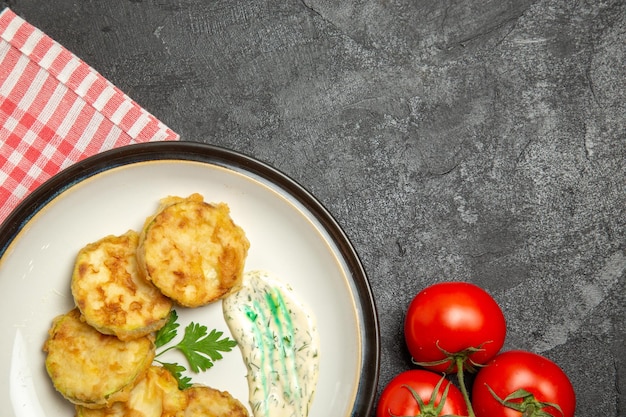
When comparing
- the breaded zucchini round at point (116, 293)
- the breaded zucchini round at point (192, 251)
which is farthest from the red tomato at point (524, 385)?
the breaded zucchini round at point (116, 293)

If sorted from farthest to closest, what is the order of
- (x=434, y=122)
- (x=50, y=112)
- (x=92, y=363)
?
(x=434, y=122)
(x=50, y=112)
(x=92, y=363)

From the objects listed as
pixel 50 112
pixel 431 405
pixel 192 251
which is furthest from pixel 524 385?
pixel 50 112

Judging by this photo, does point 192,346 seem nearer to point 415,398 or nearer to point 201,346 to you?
point 201,346

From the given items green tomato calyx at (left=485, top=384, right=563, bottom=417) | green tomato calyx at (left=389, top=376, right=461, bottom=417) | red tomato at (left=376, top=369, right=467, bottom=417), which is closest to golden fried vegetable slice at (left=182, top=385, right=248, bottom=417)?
red tomato at (left=376, top=369, right=467, bottom=417)

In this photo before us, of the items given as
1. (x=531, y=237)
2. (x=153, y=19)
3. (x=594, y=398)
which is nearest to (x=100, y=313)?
(x=153, y=19)

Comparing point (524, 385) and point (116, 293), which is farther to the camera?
point (524, 385)

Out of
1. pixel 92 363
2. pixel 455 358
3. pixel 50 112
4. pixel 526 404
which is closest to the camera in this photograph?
pixel 92 363
